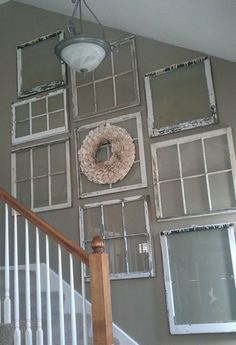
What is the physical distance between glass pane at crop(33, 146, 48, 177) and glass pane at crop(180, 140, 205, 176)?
53.9 inches

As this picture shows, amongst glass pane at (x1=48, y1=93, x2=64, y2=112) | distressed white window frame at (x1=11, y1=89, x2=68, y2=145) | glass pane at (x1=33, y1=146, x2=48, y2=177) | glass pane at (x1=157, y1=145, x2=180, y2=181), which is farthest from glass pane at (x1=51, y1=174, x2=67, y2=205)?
glass pane at (x1=157, y1=145, x2=180, y2=181)

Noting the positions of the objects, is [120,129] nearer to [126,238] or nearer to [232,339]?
[126,238]

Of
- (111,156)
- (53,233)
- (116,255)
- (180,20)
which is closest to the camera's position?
(53,233)

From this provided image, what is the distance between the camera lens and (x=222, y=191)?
319 centimetres

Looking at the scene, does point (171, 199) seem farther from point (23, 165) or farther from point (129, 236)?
point (23, 165)

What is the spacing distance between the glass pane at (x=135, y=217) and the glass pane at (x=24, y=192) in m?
1.05

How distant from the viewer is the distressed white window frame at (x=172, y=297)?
2.98m

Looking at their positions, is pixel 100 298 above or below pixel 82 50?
below

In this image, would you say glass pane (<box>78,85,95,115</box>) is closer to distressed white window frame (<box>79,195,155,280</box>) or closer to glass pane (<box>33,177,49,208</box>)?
glass pane (<box>33,177,49,208</box>)

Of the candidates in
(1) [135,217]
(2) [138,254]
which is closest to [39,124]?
(1) [135,217]

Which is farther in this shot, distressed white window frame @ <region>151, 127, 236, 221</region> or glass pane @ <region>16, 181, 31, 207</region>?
glass pane @ <region>16, 181, 31, 207</region>

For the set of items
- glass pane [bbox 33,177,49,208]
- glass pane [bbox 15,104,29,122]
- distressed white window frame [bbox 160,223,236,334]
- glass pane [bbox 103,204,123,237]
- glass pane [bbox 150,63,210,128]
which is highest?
glass pane [bbox 15,104,29,122]

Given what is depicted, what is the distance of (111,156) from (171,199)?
0.68 meters

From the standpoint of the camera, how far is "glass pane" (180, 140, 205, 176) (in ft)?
10.9
